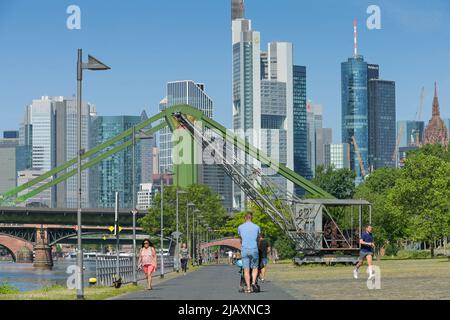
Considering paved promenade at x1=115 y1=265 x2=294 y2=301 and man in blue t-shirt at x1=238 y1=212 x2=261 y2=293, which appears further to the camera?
man in blue t-shirt at x1=238 y1=212 x2=261 y2=293

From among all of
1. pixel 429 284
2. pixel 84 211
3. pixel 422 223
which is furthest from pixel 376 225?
pixel 429 284

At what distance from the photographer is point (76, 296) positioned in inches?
1384

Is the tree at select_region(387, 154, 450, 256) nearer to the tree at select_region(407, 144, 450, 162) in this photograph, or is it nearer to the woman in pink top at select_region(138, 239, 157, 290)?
the tree at select_region(407, 144, 450, 162)

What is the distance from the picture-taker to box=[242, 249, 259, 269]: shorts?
35344mm

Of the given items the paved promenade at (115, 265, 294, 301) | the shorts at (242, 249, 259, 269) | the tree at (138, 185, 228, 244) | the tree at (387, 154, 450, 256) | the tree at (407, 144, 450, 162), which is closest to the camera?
the paved promenade at (115, 265, 294, 301)

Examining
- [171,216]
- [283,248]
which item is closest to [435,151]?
[283,248]

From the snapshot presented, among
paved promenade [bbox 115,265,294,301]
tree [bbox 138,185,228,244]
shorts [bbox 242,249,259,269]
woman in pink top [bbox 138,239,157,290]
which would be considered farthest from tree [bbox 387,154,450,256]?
shorts [bbox 242,249,259,269]

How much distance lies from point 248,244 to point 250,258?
66 centimetres

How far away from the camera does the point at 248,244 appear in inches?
1383
